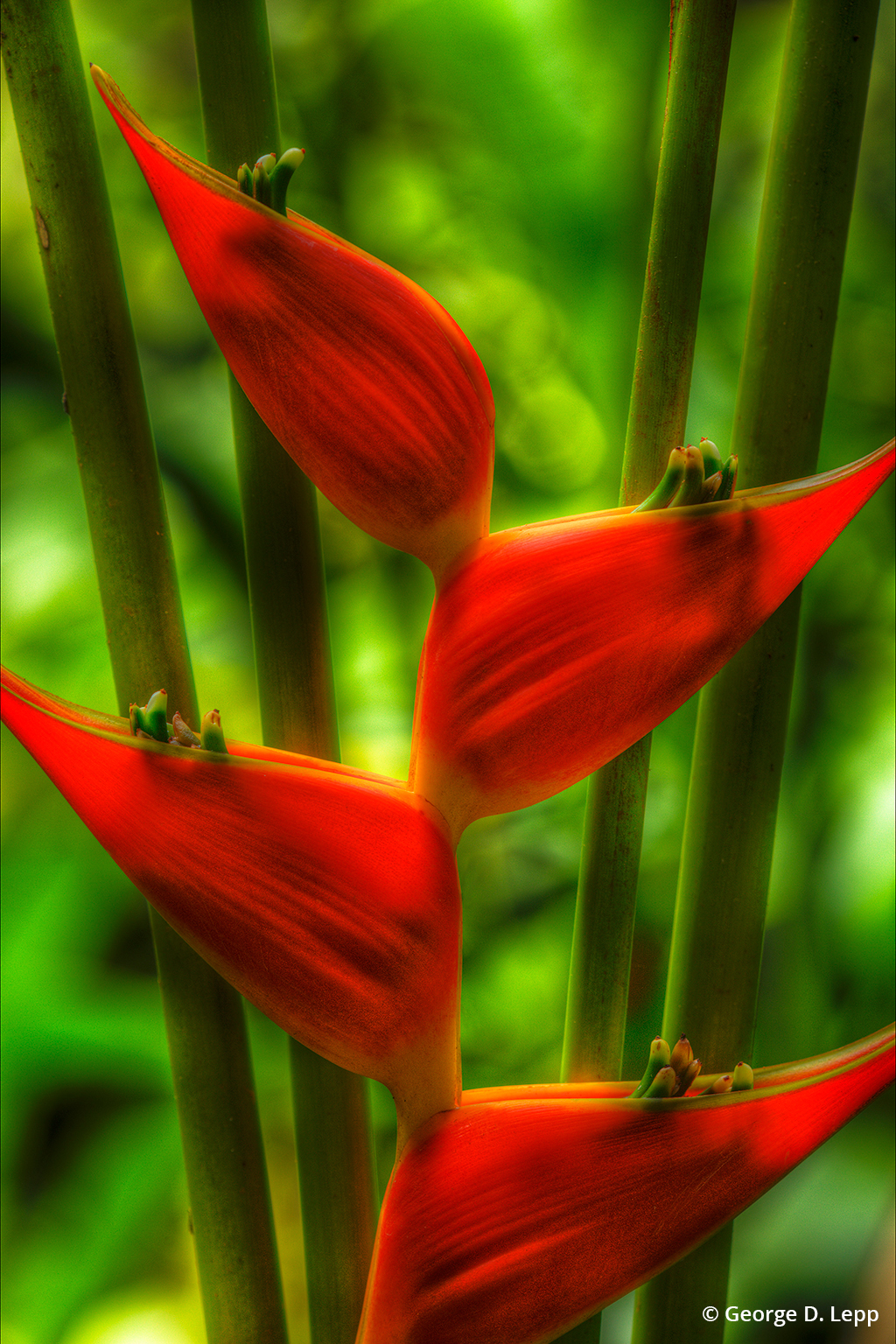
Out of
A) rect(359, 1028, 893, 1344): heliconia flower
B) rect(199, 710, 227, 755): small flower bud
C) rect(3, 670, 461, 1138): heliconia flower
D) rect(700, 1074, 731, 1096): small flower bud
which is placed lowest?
rect(359, 1028, 893, 1344): heliconia flower

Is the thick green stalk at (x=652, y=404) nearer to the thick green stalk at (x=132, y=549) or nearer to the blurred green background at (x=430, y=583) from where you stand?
the thick green stalk at (x=132, y=549)

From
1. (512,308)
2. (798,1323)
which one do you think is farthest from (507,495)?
(798,1323)

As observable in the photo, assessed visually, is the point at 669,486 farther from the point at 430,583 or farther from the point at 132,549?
the point at 430,583

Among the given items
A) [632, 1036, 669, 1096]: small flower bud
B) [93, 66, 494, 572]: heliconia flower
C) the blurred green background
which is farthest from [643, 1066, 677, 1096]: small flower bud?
the blurred green background

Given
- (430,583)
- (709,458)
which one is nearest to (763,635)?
(709,458)

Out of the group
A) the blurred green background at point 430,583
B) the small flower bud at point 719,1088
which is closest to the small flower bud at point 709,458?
the small flower bud at point 719,1088

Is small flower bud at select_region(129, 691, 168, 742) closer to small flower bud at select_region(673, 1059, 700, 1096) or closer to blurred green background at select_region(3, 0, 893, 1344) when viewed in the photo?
small flower bud at select_region(673, 1059, 700, 1096)

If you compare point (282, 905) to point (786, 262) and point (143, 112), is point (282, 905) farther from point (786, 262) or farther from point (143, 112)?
point (143, 112)

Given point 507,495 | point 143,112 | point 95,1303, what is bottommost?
point 95,1303
